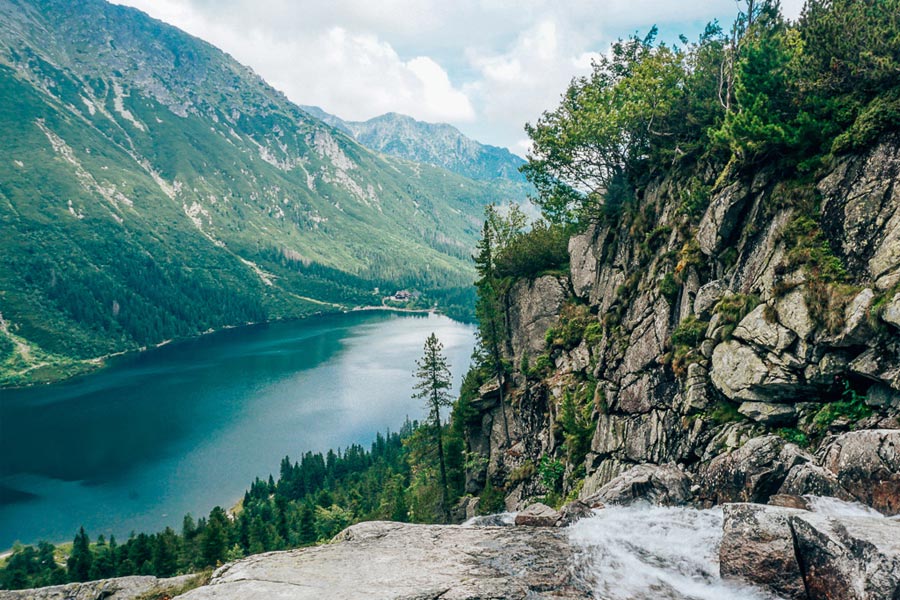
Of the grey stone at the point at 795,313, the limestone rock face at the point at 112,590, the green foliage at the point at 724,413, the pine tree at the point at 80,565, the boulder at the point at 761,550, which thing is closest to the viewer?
the boulder at the point at 761,550

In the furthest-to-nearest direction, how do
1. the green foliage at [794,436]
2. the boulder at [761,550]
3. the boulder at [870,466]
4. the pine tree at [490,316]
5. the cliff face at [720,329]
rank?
the pine tree at [490,316]
the green foliage at [794,436]
the cliff face at [720,329]
the boulder at [870,466]
the boulder at [761,550]

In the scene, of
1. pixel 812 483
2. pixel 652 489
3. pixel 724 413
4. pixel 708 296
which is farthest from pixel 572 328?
pixel 812 483

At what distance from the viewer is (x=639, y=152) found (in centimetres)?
3872

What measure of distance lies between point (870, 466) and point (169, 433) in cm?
14876

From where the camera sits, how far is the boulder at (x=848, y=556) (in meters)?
10.9

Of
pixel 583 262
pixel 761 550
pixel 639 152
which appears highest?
pixel 639 152

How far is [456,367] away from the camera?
6560 inches

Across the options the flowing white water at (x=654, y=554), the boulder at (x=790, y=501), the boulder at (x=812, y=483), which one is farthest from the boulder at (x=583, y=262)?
the boulder at (x=790, y=501)

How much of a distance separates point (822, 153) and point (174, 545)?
9116cm

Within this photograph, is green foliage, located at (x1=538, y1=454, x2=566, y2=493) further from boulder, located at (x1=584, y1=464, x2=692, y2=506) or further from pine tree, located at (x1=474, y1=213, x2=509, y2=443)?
boulder, located at (x1=584, y1=464, x2=692, y2=506)

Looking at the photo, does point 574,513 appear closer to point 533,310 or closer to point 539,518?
point 539,518

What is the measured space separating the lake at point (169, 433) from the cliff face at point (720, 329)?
89508 millimetres

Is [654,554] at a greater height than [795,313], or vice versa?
[795,313]

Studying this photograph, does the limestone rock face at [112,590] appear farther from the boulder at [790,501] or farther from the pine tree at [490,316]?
the pine tree at [490,316]
